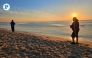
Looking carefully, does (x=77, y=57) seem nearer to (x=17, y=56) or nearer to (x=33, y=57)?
(x=33, y=57)

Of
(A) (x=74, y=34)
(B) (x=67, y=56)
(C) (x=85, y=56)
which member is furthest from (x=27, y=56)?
(A) (x=74, y=34)

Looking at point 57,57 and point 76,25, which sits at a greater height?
point 76,25

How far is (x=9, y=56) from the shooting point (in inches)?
238

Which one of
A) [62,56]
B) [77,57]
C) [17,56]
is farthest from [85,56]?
[17,56]

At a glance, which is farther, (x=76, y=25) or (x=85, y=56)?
(x=76, y=25)

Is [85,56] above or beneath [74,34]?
beneath

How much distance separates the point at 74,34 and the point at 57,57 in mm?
4661

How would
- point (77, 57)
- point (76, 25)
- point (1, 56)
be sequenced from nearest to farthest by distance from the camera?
point (1, 56) < point (77, 57) < point (76, 25)

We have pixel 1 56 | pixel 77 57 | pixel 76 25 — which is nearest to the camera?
pixel 1 56

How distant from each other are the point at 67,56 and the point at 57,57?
569 millimetres

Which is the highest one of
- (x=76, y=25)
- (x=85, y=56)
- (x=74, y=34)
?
(x=76, y=25)

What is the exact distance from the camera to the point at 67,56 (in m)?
6.62

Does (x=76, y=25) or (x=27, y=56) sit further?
(x=76, y=25)

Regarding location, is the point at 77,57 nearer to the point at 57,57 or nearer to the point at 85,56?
the point at 85,56
